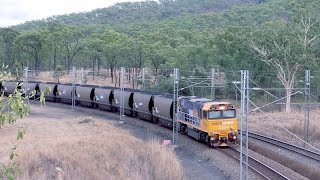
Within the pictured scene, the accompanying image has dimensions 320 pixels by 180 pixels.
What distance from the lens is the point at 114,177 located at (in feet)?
61.1

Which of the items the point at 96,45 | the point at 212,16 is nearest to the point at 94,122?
the point at 96,45

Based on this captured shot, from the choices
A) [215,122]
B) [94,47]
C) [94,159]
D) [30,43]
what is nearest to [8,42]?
[30,43]

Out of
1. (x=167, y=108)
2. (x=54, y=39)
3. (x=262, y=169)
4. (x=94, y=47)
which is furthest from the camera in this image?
(x=54, y=39)

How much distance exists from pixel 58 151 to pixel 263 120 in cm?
2566

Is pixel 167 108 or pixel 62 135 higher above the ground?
pixel 167 108

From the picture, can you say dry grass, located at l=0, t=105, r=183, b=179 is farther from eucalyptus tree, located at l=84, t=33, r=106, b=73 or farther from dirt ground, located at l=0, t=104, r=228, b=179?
eucalyptus tree, located at l=84, t=33, r=106, b=73

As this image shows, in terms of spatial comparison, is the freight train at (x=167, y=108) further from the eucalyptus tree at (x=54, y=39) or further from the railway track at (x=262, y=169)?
the eucalyptus tree at (x=54, y=39)

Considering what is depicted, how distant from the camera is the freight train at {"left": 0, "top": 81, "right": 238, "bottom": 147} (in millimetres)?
28125

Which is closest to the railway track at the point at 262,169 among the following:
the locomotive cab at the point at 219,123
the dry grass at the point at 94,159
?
the locomotive cab at the point at 219,123

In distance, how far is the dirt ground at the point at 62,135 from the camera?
74.3 ft

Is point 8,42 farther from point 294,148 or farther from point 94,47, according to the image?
point 294,148

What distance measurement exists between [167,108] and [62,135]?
903 cm

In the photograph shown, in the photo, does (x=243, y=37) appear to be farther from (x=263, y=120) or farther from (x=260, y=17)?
(x=260, y=17)

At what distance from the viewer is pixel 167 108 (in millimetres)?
35719
